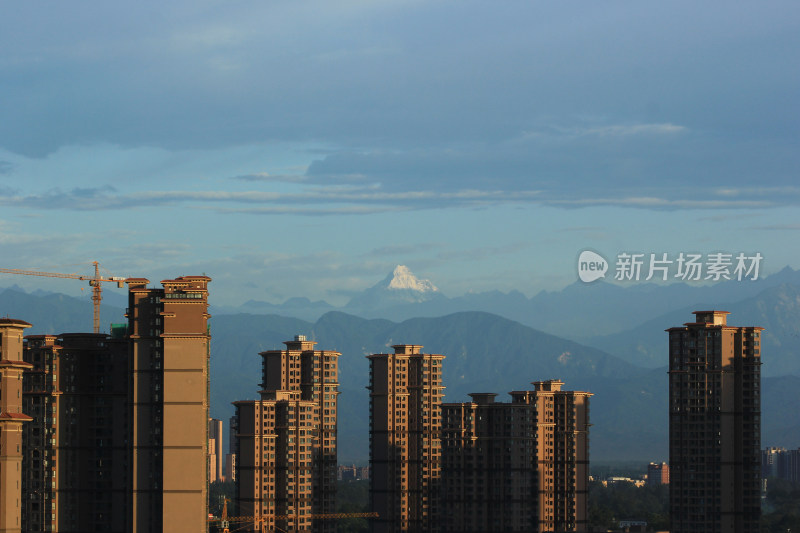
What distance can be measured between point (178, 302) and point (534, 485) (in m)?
76.2

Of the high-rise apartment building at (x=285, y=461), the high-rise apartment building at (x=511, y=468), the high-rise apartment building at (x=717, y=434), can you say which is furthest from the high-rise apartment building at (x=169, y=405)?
the high-rise apartment building at (x=511, y=468)

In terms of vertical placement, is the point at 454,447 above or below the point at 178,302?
below

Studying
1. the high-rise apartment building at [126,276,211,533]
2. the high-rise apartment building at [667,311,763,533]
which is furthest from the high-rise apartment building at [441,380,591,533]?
the high-rise apartment building at [126,276,211,533]

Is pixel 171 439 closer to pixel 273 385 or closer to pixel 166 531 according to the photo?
pixel 166 531

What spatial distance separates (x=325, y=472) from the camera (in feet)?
509

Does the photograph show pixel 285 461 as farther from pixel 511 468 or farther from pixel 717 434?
pixel 717 434

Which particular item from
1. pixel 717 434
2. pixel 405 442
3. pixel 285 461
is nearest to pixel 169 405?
pixel 285 461

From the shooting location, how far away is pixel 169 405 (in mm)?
98625

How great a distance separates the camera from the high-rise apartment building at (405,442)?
16412 cm

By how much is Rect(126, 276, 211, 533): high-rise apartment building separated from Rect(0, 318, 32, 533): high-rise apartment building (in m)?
25.5

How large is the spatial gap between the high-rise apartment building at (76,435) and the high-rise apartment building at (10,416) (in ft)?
118

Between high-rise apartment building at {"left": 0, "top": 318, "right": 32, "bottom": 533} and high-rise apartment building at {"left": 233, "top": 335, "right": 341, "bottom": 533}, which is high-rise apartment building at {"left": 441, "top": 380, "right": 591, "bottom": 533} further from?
high-rise apartment building at {"left": 0, "top": 318, "right": 32, "bottom": 533}

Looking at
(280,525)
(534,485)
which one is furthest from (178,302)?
(534,485)

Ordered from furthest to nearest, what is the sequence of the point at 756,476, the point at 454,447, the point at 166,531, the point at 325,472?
the point at 454,447, the point at 325,472, the point at 756,476, the point at 166,531
